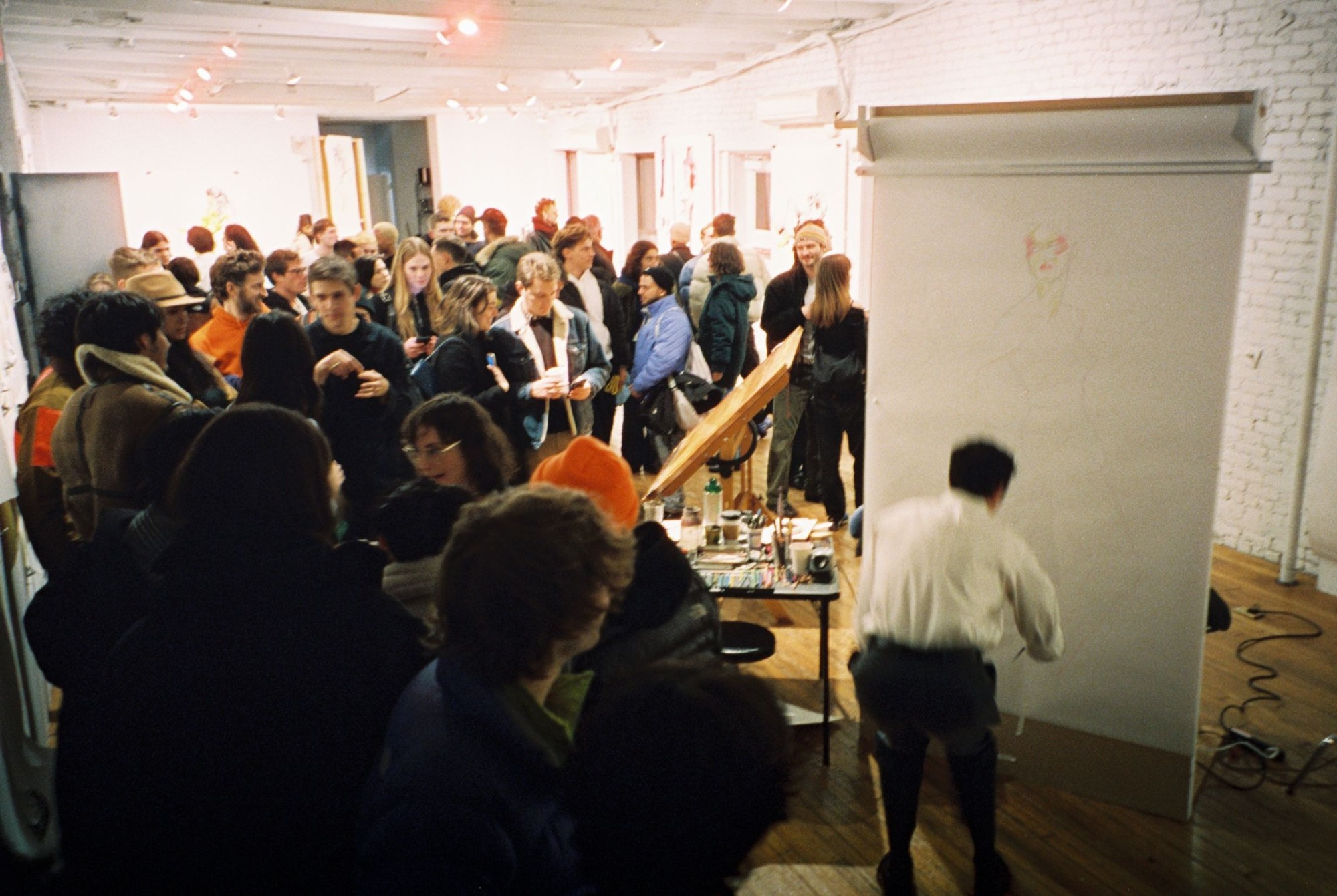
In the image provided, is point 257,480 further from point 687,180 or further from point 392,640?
point 687,180

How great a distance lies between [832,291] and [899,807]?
9.86 feet

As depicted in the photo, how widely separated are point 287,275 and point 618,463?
3663 mm

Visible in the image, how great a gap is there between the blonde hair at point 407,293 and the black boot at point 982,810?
A: 13.1 feet

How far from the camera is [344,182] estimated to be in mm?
15336

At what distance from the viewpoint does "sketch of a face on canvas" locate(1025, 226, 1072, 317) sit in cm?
286

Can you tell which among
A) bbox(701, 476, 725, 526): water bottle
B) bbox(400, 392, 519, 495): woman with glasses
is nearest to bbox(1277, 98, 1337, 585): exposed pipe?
bbox(701, 476, 725, 526): water bottle

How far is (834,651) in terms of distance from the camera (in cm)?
438

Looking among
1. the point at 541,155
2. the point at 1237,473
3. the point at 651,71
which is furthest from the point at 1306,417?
the point at 541,155

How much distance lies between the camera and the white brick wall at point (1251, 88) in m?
4.64

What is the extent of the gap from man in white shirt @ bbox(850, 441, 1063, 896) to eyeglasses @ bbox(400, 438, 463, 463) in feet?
4.02

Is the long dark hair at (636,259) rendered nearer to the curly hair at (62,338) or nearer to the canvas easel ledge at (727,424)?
the canvas easel ledge at (727,424)

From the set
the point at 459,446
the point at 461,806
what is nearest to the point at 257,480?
the point at 461,806

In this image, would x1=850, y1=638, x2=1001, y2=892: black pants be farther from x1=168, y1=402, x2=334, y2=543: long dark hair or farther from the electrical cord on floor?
x1=168, y1=402, x2=334, y2=543: long dark hair

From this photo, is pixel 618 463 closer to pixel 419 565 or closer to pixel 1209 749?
pixel 419 565
